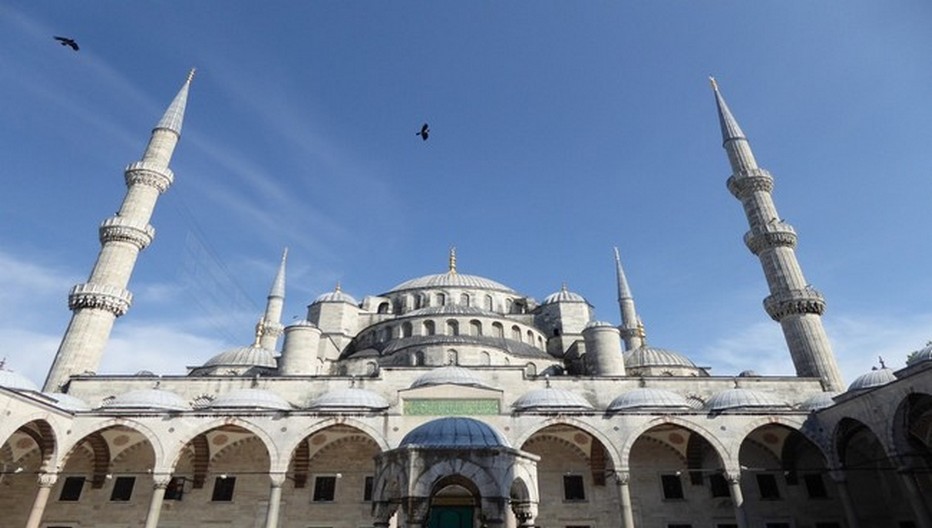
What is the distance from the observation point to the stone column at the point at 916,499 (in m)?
13.9

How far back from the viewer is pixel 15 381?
16.7 metres

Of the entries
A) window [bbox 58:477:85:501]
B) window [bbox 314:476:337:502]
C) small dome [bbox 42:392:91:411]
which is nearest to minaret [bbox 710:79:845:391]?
window [bbox 314:476:337:502]

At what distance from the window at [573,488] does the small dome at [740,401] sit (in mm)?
5049

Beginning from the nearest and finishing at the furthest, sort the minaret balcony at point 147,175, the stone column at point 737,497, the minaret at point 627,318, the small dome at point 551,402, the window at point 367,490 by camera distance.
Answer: the stone column at point 737,497, the small dome at point 551,402, the window at point 367,490, the minaret balcony at point 147,175, the minaret at point 627,318

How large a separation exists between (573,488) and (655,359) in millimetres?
9362

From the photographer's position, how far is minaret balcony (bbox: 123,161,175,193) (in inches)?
1028

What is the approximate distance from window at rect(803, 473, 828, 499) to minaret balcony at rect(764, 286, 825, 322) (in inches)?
282

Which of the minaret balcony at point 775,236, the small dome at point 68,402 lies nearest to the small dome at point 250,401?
the small dome at point 68,402

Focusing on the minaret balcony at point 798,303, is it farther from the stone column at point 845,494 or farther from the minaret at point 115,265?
the minaret at point 115,265

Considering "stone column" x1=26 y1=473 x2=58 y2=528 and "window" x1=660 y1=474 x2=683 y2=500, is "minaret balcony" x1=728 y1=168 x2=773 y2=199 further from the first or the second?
"stone column" x1=26 y1=473 x2=58 y2=528

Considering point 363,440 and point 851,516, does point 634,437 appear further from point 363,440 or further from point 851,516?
point 363,440

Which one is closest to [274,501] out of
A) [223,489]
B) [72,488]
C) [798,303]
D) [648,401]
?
[223,489]

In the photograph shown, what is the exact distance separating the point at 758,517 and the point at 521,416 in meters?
8.86

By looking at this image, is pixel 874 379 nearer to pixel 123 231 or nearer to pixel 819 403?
pixel 819 403
